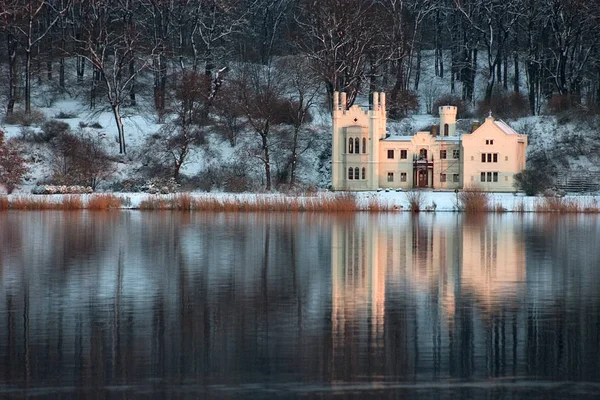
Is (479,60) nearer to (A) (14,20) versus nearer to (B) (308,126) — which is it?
(B) (308,126)

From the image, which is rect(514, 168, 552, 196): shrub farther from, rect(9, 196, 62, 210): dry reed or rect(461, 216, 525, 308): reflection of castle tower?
rect(9, 196, 62, 210): dry reed

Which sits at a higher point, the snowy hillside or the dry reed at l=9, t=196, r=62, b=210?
the snowy hillside

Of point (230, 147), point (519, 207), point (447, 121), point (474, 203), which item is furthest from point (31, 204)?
point (447, 121)

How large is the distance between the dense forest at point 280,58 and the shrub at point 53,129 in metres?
2.50

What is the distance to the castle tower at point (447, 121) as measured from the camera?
268 ft

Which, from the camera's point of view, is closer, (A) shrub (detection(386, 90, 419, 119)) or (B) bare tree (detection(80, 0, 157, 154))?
(B) bare tree (detection(80, 0, 157, 154))

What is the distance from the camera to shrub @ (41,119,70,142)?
82938 mm

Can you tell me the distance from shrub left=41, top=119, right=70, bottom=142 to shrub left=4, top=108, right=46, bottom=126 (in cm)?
99

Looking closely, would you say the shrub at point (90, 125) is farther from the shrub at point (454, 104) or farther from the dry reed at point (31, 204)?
the shrub at point (454, 104)

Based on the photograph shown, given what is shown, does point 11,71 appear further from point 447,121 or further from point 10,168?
point 447,121

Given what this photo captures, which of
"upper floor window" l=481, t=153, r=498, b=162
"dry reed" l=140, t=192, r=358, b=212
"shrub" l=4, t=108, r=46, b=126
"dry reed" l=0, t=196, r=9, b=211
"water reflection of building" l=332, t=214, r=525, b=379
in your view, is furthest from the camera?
Answer: "shrub" l=4, t=108, r=46, b=126

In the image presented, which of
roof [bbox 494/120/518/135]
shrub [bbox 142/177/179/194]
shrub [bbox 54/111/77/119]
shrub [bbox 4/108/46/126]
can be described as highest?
shrub [bbox 54/111/77/119]

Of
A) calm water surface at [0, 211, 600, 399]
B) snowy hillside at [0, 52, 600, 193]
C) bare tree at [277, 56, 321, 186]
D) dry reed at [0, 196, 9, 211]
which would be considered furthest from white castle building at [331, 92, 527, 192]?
calm water surface at [0, 211, 600, 399]

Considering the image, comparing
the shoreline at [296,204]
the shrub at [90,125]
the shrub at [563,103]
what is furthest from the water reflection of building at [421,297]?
the shrub at [90,125]
